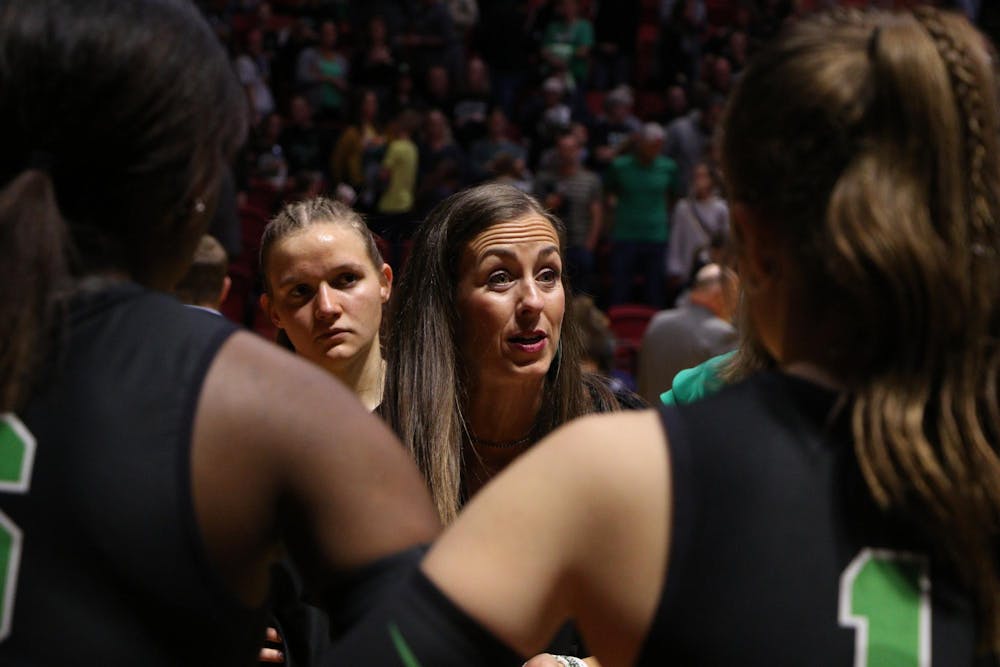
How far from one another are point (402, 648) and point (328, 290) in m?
2.18

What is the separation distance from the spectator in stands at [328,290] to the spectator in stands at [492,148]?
7.96 m

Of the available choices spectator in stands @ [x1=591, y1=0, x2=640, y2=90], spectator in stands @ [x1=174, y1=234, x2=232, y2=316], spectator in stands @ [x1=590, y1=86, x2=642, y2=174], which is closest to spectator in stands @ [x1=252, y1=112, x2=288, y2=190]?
spectator in stands @ [x1=590, y1=86, x2=642, y2=174]

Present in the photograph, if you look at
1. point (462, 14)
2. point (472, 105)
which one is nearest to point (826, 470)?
point (472, 105)

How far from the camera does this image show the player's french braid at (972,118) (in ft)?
3.89

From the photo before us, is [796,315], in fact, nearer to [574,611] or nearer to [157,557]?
[574,611]

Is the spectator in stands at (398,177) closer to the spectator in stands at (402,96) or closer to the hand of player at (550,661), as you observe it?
the spectator in stands at (402,96)

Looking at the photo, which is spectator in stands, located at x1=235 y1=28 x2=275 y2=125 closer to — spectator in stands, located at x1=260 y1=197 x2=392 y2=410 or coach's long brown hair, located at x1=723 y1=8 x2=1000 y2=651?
spectator in stands, located at x1=260 y1=197 x2=392 y2=410

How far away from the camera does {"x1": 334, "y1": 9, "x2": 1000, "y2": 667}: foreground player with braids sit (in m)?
1.14

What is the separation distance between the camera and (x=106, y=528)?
1139mm

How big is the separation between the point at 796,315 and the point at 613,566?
0.32 meters

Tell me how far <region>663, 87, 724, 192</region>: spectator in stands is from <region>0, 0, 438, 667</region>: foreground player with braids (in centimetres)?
1050

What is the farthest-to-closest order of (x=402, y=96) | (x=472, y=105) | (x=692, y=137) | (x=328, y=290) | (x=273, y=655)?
1. (x=472, y=105)
2. (x=402, y=96)
3. (x=692, y=137)
4. (x=328, y=290)
5. (x=273, y=655)

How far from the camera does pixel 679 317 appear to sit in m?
5.88

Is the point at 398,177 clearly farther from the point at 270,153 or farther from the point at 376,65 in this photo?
the point at 376,65
